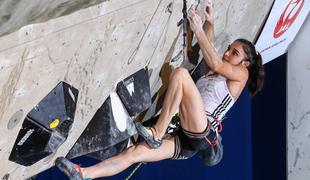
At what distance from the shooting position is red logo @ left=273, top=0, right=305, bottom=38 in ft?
13.3

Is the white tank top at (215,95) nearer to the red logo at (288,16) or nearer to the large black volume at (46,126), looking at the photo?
the large black volume at (46,126)

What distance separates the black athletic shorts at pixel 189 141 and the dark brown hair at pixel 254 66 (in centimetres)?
39

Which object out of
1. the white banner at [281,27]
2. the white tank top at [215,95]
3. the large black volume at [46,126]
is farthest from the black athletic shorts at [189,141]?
the white banner at [281,27]

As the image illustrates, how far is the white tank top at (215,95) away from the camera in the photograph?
10.5 ft

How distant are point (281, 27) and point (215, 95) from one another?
1305mm

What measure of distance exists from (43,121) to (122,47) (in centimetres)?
45

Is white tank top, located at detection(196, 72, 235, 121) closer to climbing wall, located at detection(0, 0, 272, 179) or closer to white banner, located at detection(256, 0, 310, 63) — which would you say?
climbing wall, located at detection(0, 0, 272, 179)

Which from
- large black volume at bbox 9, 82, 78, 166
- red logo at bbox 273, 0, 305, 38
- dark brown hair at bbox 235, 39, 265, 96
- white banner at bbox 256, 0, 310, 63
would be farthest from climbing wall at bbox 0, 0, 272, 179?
red logo at bbox 273, 0, 305, 38

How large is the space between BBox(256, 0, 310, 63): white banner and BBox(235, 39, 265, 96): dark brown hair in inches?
24.0

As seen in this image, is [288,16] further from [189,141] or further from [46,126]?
[46,126]

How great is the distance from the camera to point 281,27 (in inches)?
169

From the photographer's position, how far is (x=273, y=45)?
4.49 m

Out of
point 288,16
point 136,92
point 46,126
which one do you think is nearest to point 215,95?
point 136,92

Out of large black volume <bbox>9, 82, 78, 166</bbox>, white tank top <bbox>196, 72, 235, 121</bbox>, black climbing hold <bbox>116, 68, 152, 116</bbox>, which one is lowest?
white tank top <bbox>196, 72, 235, 121</bbox>
